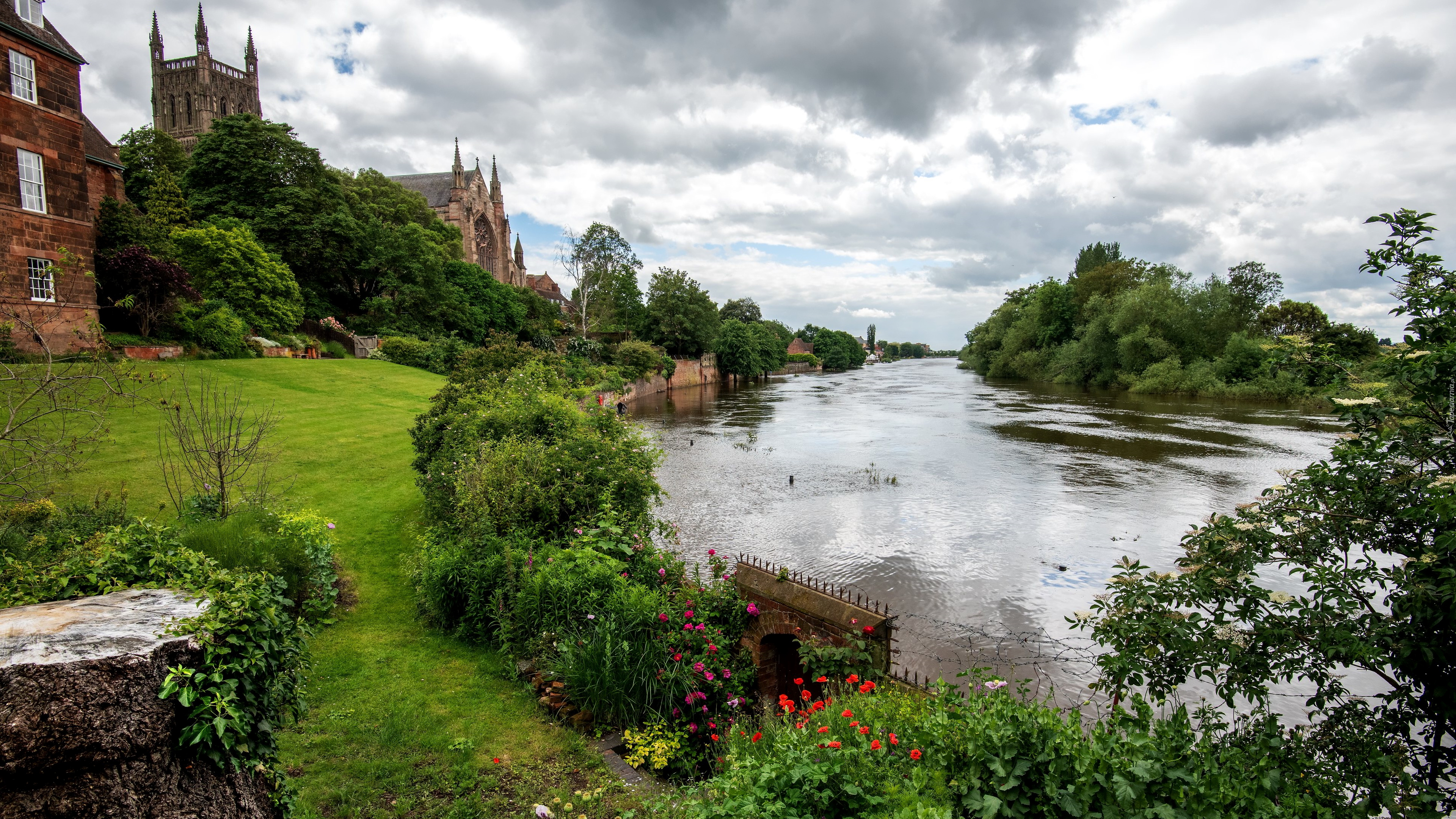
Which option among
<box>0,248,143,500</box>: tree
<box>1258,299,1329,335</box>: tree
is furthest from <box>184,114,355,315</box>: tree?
<box>1258,299,1329,335</box>: tree

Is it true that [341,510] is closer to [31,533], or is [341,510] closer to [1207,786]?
[31,533]

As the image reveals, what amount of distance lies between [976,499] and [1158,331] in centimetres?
4671

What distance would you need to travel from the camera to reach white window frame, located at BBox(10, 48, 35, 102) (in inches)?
692

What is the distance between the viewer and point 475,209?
73.4 m

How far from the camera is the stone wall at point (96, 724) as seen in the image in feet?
8.50

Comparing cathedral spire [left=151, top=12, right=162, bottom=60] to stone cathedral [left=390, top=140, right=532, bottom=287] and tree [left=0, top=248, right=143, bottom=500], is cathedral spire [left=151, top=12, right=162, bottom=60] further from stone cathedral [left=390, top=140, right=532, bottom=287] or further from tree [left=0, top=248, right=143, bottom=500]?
tree [left=0, top=248, right=143, bottom=500]

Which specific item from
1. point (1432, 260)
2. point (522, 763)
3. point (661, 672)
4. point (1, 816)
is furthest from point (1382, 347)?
point (1, 816)

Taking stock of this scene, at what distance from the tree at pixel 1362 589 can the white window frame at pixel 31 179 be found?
28259mm

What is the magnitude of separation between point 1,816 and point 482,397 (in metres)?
11.2

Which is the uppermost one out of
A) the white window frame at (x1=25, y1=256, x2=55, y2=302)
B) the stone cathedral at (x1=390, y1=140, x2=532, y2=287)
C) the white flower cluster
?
the stone cathedral at (x1=390, y1=140, x2=532, y2=287)

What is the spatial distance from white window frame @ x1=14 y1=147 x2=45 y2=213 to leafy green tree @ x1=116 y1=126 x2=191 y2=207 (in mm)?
19915

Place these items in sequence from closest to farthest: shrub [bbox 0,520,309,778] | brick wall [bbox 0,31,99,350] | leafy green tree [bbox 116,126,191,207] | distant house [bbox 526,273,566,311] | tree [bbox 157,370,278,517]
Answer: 1. shrub [bbox 0,520,309,778]
2. tree [bbox 157,370,278,517]
3. brick wall [bbox 0,31,99,350]
4. leafy green tree [bbox 116,126,191,207]
5. distant house [bbox 526,273,566,311]

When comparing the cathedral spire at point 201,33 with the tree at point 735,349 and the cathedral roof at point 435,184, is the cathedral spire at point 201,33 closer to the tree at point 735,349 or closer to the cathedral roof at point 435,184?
the cathedral roof at point 435,184

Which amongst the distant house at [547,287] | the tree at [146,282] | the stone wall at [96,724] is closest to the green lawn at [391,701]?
the stone wall at [96,724]
